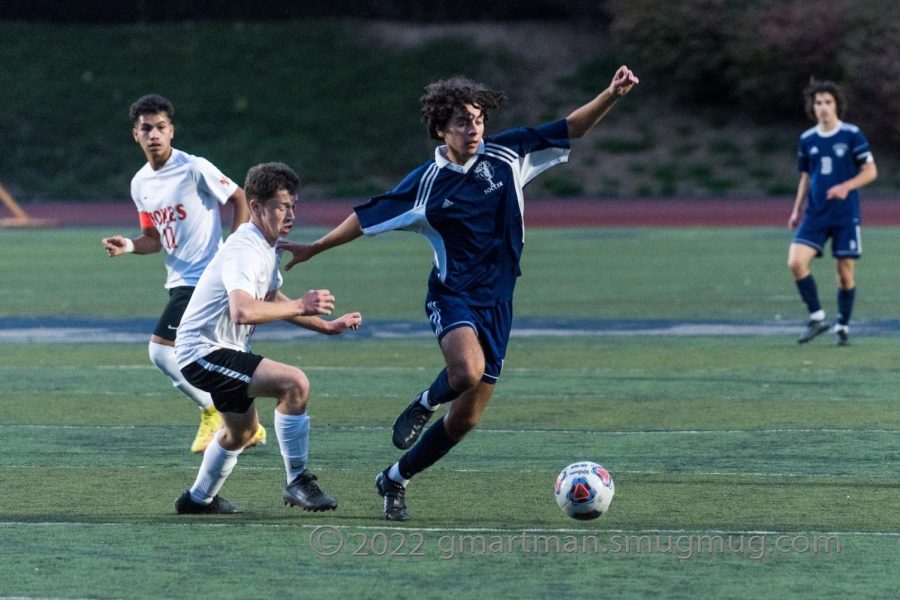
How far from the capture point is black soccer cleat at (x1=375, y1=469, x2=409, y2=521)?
7.11 metres

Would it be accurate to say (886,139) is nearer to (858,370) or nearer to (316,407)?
(858,370)

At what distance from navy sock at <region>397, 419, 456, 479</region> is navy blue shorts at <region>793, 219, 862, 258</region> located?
7.63 metres

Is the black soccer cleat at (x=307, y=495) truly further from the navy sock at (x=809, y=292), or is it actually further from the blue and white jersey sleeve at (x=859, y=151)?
the blue and white jersey sleeve at (x=859, y=151)

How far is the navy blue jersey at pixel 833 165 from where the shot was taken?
14086 mm

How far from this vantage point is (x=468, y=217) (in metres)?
7.19

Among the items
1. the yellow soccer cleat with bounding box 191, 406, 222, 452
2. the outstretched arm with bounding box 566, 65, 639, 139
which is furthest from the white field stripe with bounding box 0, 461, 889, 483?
the outstretched arm with bounding box 566, 65, 639, 139

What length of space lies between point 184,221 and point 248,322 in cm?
296

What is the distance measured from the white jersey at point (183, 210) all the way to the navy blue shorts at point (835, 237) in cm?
633

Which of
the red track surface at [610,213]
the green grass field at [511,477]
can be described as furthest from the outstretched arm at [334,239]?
the red track surface at [610,213]

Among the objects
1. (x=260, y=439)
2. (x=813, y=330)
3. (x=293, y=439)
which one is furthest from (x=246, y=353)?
(x=813, y=330)

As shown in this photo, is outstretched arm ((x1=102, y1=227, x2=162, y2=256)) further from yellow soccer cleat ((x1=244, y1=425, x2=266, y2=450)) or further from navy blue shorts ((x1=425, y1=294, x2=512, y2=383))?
navy blue shorts ((x1=425, y1=294, x2=512, y2=383))

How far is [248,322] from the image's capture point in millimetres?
6668

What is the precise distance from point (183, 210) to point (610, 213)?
25.9 meters

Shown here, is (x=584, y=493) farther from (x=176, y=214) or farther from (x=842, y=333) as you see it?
(x=842, y=333)
